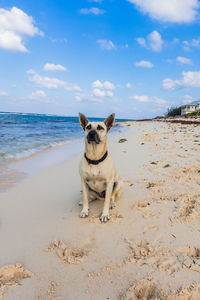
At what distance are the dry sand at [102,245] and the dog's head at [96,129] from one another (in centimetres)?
129

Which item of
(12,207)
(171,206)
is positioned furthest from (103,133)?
(12,207)

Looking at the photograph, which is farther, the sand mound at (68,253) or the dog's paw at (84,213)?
the dog's paw at (84,213)

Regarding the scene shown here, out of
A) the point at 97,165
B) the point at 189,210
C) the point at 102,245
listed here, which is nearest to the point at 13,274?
the point at 102,245

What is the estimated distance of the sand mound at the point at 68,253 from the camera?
188 centimetres

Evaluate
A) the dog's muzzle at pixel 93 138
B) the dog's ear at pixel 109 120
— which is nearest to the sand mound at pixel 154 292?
the dog's muzzle at pixel 93 138

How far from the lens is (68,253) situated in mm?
1999

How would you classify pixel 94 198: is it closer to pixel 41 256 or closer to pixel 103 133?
pixel 103 133

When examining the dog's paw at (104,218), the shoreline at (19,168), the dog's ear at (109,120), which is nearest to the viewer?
the dog's paw at (104,218)

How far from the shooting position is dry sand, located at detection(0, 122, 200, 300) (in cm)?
152

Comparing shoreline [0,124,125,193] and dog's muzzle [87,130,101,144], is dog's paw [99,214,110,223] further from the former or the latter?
shoreline [0,124,125,193]

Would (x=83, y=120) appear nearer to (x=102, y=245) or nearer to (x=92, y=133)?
(x=92, y=133)

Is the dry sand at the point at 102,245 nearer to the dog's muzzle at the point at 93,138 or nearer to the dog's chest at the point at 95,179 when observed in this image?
the dog's chest at the point at 95,179

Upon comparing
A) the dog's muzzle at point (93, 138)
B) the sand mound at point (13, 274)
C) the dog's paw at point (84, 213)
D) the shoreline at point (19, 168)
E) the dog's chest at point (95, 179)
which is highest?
the dog's muzzle at point (93, 138)

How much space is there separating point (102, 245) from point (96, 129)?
171 cm
